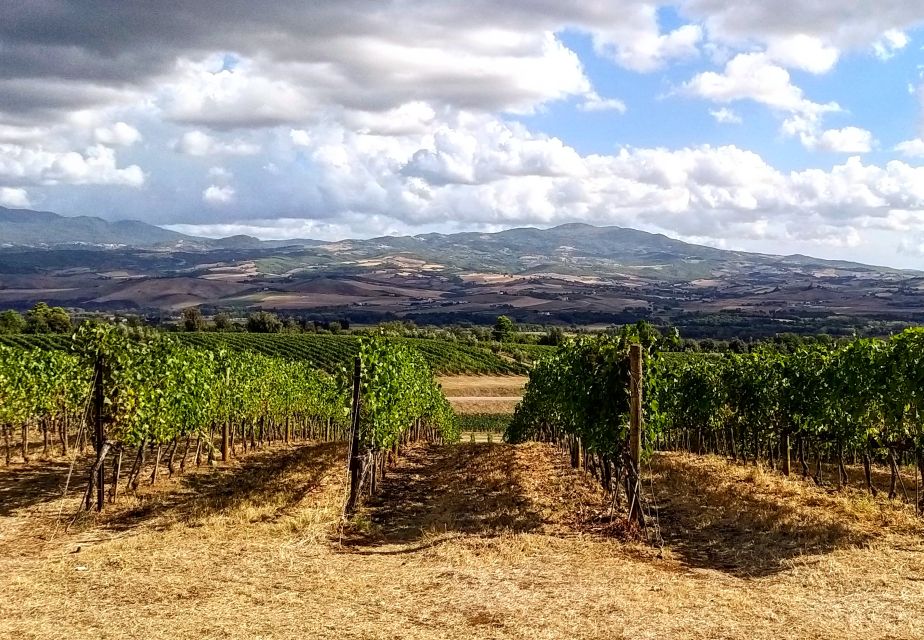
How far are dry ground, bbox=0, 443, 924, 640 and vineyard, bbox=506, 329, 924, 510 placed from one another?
232cm

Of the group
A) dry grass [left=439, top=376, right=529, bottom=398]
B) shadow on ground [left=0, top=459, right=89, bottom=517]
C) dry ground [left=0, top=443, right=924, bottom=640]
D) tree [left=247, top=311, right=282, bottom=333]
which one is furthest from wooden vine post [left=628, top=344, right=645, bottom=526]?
tree [left=247, top=311, right=282, bottom=333]

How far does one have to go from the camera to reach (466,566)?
520 inches

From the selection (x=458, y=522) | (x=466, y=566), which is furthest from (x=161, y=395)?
(x=466, y=566)

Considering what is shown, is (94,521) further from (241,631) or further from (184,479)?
(241,631)

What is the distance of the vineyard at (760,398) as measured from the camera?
55.6ft

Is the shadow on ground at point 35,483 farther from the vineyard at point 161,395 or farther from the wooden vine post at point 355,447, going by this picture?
the wooden vine post at point 355,447

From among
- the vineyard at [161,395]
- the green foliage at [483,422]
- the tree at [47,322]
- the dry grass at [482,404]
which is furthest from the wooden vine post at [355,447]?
the tree at [47,322]

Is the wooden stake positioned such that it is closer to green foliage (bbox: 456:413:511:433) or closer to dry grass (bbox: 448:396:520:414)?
green foliage (bbox: 456:413:511:433)

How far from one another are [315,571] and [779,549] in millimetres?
9244

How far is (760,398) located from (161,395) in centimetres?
2246

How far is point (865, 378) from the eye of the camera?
1984 cm

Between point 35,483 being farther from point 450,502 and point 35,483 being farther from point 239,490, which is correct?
point 450,502

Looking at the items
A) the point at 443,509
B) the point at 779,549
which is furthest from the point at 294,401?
the point at 779,549

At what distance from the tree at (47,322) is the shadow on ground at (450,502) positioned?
84180 mm
